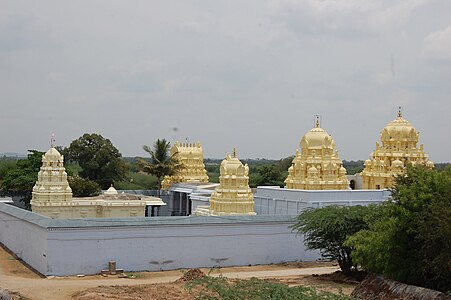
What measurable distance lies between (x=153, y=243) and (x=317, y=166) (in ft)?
48.6

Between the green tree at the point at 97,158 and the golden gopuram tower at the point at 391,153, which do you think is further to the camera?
the green tree at the point at 97,158

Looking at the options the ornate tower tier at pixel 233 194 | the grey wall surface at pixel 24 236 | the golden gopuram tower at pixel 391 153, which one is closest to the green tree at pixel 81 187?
the grey wall surface at pixel 24 236

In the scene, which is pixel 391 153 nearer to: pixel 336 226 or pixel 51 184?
pixel 336 226

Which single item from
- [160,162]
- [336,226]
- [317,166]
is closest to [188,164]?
[160,162]

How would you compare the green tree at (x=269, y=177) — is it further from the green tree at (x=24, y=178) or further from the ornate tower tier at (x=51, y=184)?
the ornate tower tier at (x=51, y=184)

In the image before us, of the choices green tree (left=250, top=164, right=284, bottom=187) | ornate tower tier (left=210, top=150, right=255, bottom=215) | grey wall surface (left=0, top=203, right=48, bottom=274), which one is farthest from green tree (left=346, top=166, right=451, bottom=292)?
green tree (left=250, top=164, right=284, bottom=187)

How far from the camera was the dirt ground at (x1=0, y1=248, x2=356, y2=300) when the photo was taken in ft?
72.2

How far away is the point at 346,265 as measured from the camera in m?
27.7

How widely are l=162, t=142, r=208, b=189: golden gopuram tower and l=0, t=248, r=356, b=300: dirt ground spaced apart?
20.1 meters

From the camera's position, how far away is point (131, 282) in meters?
26.2

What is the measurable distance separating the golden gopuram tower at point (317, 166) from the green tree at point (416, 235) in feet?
53.5

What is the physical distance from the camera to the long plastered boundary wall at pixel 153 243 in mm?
27656

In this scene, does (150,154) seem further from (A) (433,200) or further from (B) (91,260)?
(A) (433,200)

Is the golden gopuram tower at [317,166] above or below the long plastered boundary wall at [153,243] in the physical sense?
above
